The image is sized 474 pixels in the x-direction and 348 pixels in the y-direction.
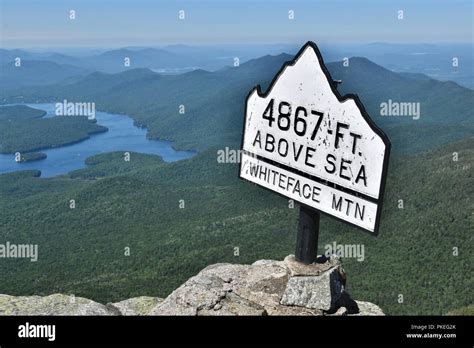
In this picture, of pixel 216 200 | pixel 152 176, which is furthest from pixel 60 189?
pixel 216 200

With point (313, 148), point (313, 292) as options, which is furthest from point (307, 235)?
point (313, 148)

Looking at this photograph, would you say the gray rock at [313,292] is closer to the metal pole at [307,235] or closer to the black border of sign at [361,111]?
the metal pole at [307,235]

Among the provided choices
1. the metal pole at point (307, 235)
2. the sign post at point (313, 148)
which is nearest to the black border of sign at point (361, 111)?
the sign post at point (313, 148)

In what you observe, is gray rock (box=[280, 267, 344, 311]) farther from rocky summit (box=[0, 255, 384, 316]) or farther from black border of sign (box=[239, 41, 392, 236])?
black border of sign (box=[239, 41, 392, 236])

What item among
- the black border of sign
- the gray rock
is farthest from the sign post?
the gray rock

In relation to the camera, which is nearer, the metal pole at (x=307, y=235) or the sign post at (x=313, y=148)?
the sign post at (x=313, y=148)

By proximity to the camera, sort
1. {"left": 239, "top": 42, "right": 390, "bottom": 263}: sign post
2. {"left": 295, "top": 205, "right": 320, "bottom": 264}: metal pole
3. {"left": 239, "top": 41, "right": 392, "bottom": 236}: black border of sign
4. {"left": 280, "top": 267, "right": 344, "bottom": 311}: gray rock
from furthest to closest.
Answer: {"left": 280, "top": 267, "right": 344, "bottom": 311}: gray rock, {"left": 295, "top": 205, "right": 320, "bottom": 264}: metal pole, {"left": 239, "top": 42, "right": 390, "bottom": 263}: sign post, {"left": 239, "top": 41, "right": 392, "bottom": 236}: black border of sign

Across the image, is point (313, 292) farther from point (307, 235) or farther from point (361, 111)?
point (361, 111)
